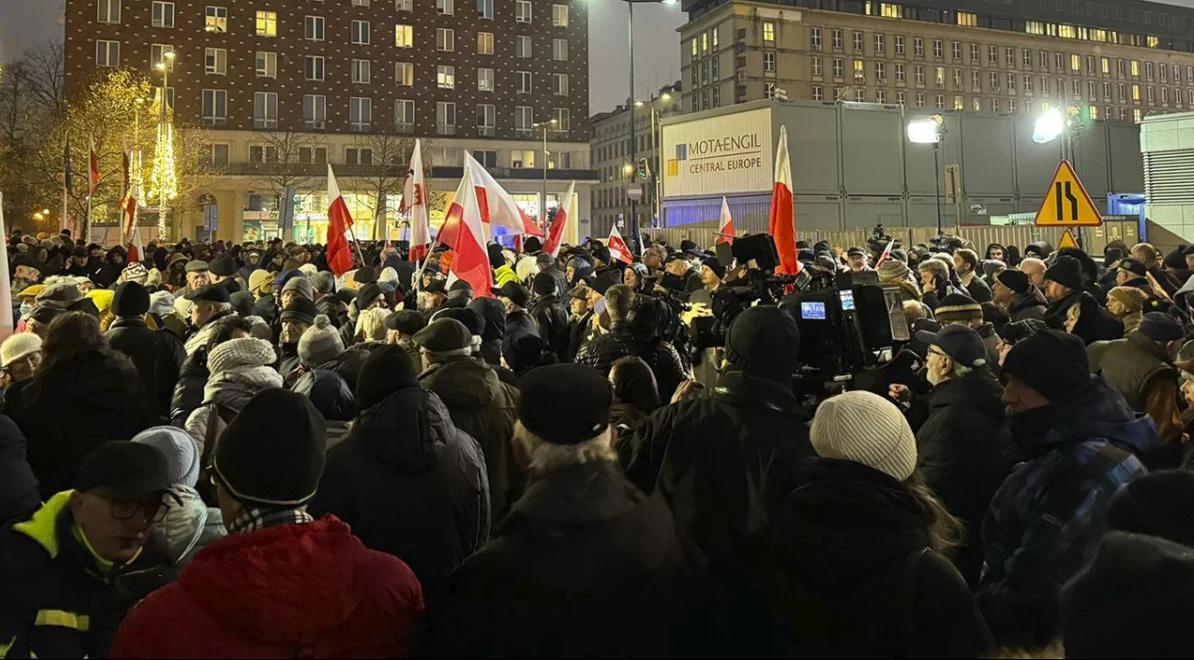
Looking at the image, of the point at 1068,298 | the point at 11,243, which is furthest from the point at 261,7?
the point at 1068,298

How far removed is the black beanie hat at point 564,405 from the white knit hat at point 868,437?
2.29ft

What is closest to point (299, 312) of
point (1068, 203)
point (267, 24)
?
point (1068, 203)

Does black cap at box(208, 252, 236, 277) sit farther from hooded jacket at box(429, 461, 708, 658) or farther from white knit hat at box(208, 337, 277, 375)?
hooded jacket at box(429, 461, 708, 658)

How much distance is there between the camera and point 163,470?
289 cm

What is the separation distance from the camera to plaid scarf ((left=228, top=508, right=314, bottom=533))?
238cm

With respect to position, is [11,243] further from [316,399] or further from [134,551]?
[134,551]

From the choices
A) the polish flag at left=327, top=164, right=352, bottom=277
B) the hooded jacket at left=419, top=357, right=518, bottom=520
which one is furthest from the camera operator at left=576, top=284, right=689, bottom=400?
the polish flag at left=327, top=164, right=352, bottom=277

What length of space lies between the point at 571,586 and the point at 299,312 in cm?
529

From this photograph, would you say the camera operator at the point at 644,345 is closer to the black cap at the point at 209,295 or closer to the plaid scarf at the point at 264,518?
the black cap at the point at 209,295

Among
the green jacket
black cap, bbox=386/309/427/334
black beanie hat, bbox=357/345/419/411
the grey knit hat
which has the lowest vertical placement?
the green jacket

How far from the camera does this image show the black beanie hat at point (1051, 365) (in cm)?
336

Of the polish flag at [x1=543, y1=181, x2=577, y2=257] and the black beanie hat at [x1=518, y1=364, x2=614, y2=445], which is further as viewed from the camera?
the polish flag at [x1=543, y1=181, x2=577, y2=257]

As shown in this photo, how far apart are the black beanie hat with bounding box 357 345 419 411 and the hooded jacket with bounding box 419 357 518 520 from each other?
0.95 metres

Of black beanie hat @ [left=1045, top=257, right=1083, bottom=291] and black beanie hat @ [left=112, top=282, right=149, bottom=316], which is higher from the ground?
black beanie hat @ [left=1045, top=257, right=1083, bottom=291]
